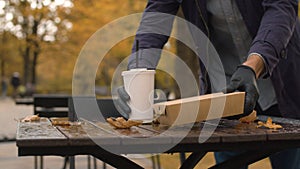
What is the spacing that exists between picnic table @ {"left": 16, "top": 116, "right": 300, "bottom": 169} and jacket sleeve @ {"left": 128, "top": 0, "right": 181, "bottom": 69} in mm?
558

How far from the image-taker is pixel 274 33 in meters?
1.92

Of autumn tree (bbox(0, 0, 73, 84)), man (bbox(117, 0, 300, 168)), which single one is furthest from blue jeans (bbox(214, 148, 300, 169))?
autumn tree (bbox(0, 0, 73, 84))

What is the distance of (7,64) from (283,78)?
3039 cm

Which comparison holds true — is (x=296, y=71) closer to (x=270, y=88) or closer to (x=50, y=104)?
(x=270, y=88)

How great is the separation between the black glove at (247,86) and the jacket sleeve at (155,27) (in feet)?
1.74

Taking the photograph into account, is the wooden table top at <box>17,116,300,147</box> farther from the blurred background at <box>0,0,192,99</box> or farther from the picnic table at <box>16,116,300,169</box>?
the blurred background at <box>0,0,192,99</box>

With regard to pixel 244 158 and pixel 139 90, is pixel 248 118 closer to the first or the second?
pixel 244 158

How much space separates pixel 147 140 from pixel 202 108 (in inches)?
11.4

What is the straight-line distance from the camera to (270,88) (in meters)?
2.28

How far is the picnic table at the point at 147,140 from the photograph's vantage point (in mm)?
1322

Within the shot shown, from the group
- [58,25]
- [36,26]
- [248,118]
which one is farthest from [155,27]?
[36,26]

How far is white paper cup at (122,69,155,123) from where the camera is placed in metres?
1.71

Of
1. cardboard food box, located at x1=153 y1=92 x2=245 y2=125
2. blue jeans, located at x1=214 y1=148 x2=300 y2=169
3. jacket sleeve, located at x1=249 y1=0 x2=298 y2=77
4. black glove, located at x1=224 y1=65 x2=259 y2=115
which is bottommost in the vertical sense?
blue jeans, located at x1=214 y1=148 x2=300 y2=169

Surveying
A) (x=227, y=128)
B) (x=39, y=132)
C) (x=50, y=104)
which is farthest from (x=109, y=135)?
(x=50, y=104)
